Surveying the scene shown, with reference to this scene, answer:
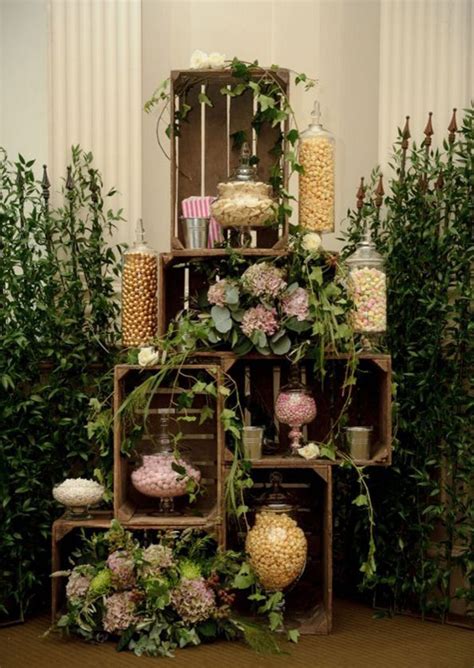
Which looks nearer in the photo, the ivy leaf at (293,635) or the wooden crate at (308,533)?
the ivy leaf at (293,635)

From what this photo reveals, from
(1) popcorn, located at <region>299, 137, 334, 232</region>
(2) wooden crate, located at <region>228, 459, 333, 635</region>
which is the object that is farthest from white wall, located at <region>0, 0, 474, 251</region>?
(2) wooden crate, located at <region>228, 459, 333, 635</region>

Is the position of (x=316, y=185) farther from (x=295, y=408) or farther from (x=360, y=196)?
(x=295, y=408)

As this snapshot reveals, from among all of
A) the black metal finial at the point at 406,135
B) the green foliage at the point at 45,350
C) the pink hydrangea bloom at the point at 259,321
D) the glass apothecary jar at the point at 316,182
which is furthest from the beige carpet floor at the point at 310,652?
the black metal finial at the point at 406,135

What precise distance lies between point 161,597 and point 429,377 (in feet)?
4.16

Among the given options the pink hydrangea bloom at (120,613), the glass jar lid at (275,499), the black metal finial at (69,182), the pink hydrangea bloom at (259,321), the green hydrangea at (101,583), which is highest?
the black metal finial at (69,182)

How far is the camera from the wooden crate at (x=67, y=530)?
3.62 m

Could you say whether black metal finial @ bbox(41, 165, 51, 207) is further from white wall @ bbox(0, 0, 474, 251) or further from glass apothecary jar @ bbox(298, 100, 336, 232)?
glass apothecary jar @ bbox(298, 100, 336, 232)

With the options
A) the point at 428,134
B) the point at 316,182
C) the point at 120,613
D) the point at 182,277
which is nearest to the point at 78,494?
the point at 120,613

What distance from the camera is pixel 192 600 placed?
11.4ft

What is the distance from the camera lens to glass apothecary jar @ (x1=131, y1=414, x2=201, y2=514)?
366 cm

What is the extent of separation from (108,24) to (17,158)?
67 centimetres

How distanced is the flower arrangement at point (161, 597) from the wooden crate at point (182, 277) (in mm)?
775

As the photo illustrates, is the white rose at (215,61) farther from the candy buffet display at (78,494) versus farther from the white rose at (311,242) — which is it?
the candy buffet display at (78,494)

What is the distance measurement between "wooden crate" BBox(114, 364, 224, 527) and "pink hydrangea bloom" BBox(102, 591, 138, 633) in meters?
0.26
